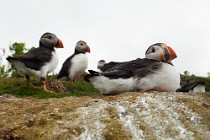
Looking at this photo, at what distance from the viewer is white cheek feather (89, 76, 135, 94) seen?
10.6 meters

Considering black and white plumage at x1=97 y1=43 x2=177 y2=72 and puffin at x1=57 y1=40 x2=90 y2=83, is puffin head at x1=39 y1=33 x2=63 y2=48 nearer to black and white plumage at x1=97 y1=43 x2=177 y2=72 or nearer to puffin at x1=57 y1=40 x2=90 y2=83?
puffin at x1=57 y1=40 x2=90 y2=83

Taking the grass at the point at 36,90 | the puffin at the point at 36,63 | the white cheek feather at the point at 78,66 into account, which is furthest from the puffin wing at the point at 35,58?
the white cheek feather at the point at 78,66

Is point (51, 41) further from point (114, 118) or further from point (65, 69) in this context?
point (114, 118)

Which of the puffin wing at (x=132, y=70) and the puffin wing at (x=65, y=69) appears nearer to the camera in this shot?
the puffin wing at (x=132, y=70)

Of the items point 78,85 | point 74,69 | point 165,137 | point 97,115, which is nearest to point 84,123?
point 97,115

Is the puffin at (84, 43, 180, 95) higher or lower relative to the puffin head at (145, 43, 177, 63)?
lower

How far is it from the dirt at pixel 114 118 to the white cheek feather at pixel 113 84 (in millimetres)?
1351

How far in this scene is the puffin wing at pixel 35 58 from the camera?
14.0 meters

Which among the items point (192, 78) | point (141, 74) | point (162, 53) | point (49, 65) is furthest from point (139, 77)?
point (192, 78)

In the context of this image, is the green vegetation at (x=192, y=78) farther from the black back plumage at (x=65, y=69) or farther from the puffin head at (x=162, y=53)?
the puffin head at (x=162, y=53)

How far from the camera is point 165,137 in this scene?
24.2 feet

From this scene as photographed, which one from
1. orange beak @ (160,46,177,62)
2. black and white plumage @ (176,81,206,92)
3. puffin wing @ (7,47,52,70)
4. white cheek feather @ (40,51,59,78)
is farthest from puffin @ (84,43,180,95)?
white cheek feather @ (40,51,59,78)

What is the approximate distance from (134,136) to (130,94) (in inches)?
81.7

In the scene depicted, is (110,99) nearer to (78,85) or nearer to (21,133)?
(21,133)
